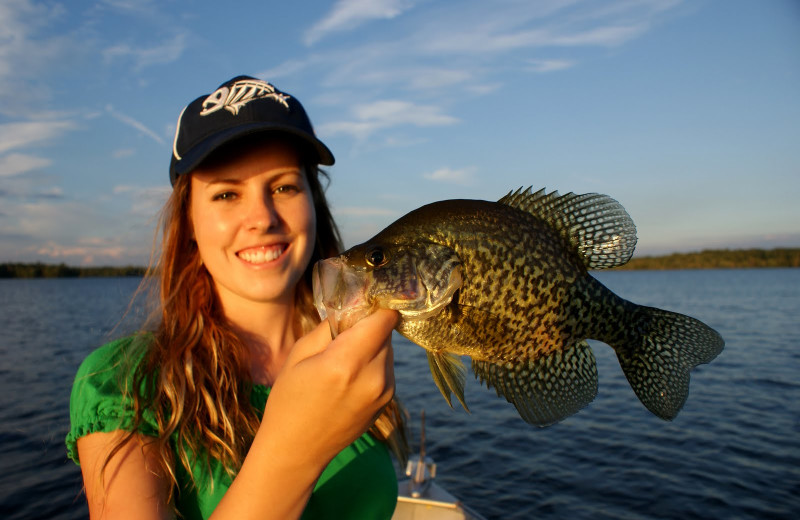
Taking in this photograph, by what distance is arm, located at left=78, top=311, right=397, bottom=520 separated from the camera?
77.5 inches

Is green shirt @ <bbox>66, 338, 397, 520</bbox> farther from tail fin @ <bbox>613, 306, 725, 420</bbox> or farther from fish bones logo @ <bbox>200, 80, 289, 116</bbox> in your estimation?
tail fin @ <bbox>613, 306, 725, 420</bbox>

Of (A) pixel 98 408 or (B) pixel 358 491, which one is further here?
(B) pixel 358 491

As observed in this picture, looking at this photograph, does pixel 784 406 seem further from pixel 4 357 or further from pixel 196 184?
pixel 4 357

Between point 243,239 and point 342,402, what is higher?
point 243,239

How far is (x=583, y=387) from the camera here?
2355 mm

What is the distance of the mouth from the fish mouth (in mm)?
1247

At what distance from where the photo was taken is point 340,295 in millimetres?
2125

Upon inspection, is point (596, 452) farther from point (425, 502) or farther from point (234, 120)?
point (234, 120)

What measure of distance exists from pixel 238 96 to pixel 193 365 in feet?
5.95

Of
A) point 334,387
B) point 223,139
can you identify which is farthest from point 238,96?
point 334,387

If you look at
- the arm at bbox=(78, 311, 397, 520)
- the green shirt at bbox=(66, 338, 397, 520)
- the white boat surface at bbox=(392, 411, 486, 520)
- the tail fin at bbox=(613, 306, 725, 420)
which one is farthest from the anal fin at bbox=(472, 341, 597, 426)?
the white boat surface at bbox=(392, 411, 486, 520)

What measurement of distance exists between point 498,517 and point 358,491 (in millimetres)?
8597

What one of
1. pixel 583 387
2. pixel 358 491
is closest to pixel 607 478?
pixel 358 491

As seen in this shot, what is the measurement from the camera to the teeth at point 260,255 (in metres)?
3.30
